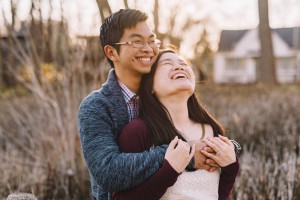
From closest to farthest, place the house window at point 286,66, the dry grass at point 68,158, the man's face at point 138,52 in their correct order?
the man's face at point 138,52 → the dry grass at point 68,158 → the house window at point 286,66

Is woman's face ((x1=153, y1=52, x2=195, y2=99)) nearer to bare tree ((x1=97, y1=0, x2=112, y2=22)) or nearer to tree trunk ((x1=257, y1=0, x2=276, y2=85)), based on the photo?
bare tree ((x1=97, y1=0, x2=112, y2=22))

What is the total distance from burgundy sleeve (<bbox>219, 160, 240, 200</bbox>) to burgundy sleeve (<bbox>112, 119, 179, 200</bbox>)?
1.09ft

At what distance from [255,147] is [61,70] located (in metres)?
2.45

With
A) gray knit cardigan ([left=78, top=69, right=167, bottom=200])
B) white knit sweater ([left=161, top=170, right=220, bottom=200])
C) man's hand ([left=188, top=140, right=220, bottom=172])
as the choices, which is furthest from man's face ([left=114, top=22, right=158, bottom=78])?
white knit sweater ([left=161, top=170, right=220, bottom=200])

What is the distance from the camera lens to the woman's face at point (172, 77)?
7.57 feet

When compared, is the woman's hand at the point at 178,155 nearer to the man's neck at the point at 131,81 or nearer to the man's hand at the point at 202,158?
the man's hand at the point at 202,158

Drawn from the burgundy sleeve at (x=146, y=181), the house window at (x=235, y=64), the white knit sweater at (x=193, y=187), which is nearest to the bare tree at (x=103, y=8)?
the burgundy sleeve at (x=146, y=181)

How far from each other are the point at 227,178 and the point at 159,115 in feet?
1.41

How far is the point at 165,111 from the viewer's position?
234 centimetres

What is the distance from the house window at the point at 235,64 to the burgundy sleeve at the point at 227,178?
39.7 metres

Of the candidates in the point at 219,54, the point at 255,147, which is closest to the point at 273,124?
the point at 255,147

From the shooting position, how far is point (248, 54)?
132ft

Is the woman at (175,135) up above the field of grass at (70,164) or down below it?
above

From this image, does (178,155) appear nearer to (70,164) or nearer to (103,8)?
(103,8)
